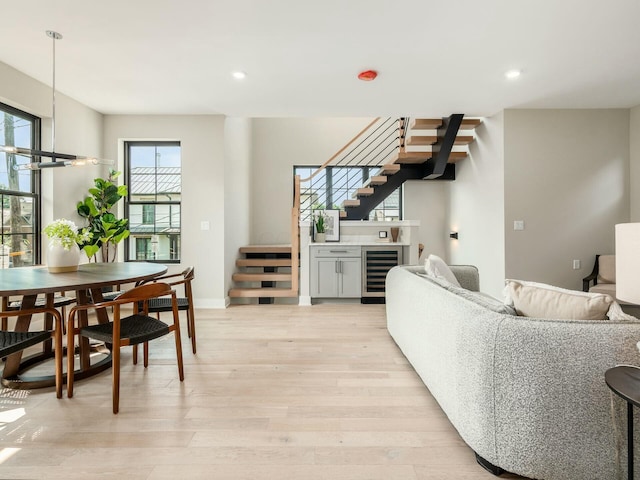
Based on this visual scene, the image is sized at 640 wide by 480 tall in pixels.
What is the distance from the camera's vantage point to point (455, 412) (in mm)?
1729

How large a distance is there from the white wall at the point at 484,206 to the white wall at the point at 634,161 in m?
1.60

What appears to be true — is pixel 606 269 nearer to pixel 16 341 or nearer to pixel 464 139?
pixel 464 139

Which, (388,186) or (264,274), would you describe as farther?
(388,186)

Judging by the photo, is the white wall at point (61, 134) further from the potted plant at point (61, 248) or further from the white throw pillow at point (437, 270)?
the white throw pillow at point (437, 270)

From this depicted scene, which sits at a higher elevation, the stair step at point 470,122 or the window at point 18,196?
the stair step at point 470,122

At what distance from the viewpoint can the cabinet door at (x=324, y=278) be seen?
16.7ft

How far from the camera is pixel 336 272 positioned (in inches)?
201

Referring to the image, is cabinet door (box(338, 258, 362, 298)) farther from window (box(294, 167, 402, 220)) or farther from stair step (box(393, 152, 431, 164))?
window (box(294, 167, 402, 220))

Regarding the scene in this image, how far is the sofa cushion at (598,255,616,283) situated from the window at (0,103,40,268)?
6488 millimetres

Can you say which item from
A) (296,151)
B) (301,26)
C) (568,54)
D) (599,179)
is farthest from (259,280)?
(599,179)

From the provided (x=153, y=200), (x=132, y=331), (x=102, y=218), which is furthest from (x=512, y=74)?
(x=102, y=218)

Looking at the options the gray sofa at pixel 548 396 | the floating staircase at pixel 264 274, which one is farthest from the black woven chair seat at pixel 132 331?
the floating staircase at pixel 264 274

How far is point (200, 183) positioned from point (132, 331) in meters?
2.94

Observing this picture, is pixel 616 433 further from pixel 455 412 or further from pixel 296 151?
pixel 296 151
